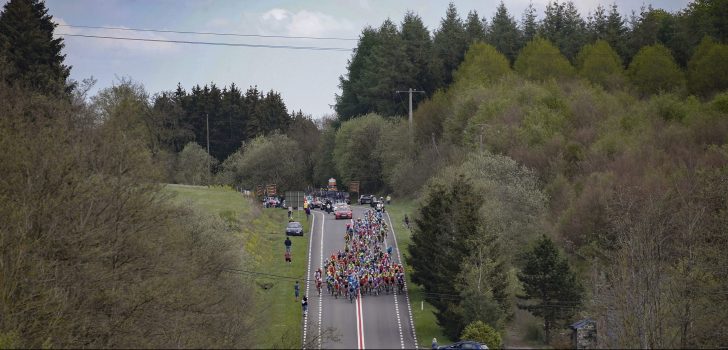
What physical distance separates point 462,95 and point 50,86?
49429 millimetres

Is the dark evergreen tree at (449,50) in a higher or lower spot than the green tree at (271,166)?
higher

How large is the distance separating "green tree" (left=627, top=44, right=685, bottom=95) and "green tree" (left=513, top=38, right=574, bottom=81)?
8475 mm

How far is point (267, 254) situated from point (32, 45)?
25.8 metres

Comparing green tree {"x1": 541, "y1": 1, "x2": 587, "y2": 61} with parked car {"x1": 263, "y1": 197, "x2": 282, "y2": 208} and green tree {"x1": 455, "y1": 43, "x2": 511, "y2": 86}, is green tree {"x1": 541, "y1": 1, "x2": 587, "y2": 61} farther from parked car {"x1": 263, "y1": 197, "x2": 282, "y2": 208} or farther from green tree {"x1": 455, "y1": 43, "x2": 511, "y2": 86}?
parked car {"x1": 263, "y1": 197, "x2": 282, "y2": 208}

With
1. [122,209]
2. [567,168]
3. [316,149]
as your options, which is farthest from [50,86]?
[316,149]

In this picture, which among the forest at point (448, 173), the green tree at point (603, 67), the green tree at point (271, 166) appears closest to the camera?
the forest at point (448, 173)

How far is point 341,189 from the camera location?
131250 mm

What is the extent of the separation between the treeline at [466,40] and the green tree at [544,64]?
4.94 metres

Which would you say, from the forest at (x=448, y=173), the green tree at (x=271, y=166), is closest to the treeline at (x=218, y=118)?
the forest at (x=448, y=173)

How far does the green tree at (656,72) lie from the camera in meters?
101

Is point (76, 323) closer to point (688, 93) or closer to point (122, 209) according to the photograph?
point (122, 209)

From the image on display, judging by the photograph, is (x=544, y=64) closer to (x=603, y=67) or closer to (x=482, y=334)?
(x=603, y=67)

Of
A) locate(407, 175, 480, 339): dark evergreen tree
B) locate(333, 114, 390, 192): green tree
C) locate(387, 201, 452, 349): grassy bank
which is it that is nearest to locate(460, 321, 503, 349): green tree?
locate(407, 175, 480, 339): dark evergreen tree

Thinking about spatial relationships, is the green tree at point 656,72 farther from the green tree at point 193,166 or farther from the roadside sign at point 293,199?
the green tree at point 193,166
